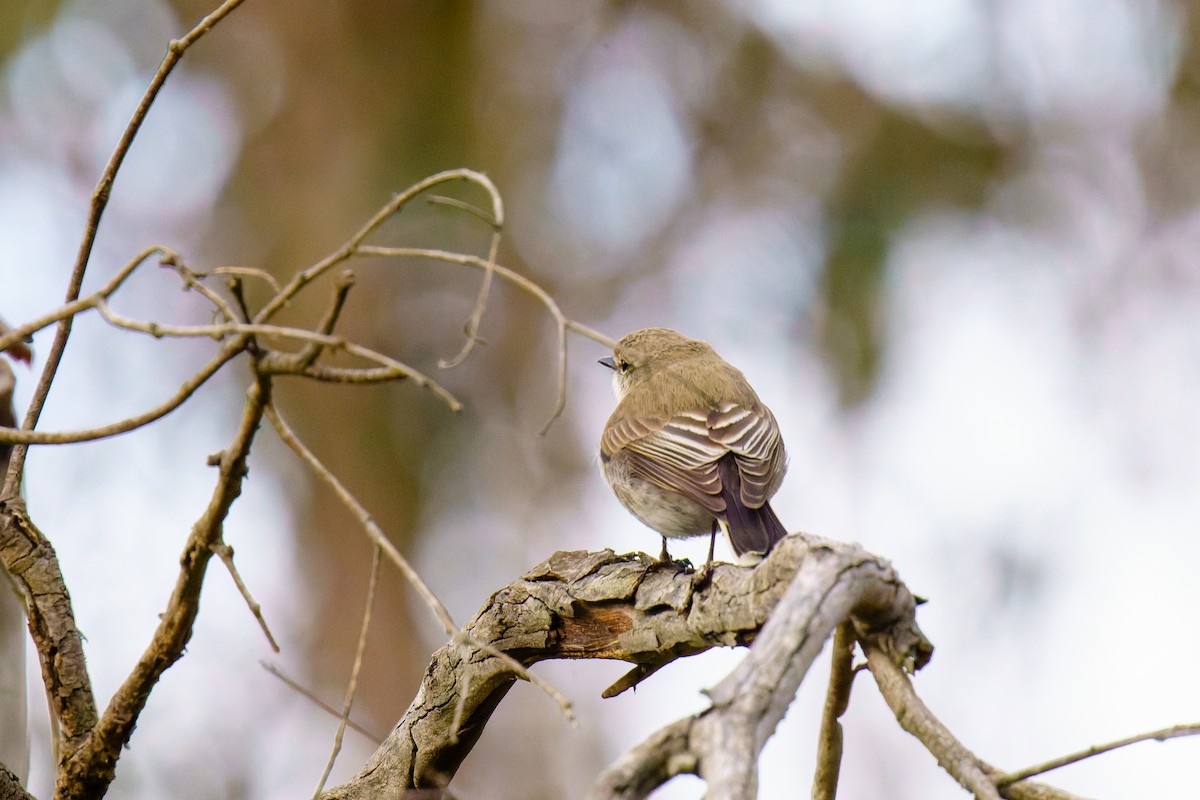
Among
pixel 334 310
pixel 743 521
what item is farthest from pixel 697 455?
pixel 334 310

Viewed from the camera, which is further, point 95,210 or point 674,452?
point 674,452

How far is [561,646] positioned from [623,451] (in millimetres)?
1797

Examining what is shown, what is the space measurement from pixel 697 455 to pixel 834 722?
2.08m

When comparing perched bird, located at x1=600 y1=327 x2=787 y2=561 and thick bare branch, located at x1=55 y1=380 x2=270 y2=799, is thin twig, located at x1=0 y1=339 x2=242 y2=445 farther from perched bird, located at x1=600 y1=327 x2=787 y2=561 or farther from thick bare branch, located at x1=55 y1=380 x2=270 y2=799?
perched bird, located at x1=600 y1=327 x2=787 y2=561

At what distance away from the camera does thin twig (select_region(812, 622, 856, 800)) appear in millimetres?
1894

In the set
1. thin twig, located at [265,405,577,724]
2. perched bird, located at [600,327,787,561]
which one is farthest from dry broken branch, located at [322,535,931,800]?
perched bird, located at [600,327,787,561]

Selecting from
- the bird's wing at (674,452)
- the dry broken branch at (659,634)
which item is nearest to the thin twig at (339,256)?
the dry broken branch at (659,634)

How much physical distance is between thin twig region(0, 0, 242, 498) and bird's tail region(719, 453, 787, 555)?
6.63 feet

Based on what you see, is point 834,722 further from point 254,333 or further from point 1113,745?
point 254,333

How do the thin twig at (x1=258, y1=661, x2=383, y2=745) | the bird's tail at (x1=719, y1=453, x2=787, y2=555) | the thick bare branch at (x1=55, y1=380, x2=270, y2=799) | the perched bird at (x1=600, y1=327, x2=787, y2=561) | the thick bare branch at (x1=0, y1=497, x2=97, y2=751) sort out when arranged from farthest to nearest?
the perched bird at (x1=600, y1=327, x2=787, y2=561)
the bird's tail at (x1=719, y1=453, x2=787, y2=555)
the thick bare branch at (x1=0, y1=497, x2=97, y2=751)
the thin twig at (x1=258, y1=661, x2=383, y2=745)
the thick bare branch at (x1=55, y1=380, x2=270, y2=799)

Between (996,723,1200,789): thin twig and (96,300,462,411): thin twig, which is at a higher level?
(96,300,462,411): thin twig

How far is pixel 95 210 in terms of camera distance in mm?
2088

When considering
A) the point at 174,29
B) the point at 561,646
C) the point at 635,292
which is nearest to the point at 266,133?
the point at 174,29

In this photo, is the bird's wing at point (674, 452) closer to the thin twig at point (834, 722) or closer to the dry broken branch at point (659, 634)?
the dry broken branch at point (659, 634)
